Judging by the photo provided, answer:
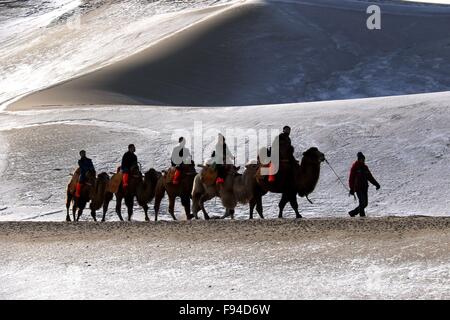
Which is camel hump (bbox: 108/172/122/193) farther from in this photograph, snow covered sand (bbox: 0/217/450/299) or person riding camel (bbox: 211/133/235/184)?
snow covered sand (bbox: 0/217/450/299)

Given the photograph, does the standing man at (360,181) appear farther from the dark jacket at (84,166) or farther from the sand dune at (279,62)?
the sand dune at (279,62)

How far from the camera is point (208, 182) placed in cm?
2381

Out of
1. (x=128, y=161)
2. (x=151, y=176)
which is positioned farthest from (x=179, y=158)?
(x=151, y=176)

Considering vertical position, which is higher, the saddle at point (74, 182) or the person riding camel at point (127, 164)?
the person riding camel at point (127, 164)

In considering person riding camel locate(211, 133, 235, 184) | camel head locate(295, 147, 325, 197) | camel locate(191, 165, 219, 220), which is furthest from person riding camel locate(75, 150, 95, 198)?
camel head locate(295, 147, 325, 197)

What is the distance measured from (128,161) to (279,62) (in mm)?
34848

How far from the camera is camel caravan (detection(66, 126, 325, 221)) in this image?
22500 mm

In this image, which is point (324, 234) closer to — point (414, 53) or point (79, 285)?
point (79, 285)

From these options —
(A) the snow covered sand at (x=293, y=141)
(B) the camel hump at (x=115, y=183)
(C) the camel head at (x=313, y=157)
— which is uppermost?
(C) the camel head at (x=313, y=157)

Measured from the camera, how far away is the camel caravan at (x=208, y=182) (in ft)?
73.8

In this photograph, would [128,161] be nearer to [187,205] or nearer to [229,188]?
[187,205]

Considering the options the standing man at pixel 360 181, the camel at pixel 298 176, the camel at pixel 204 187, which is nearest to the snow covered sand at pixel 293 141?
the camel at pixel 204 187

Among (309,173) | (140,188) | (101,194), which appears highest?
(309,173)

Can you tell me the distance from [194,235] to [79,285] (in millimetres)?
4100
